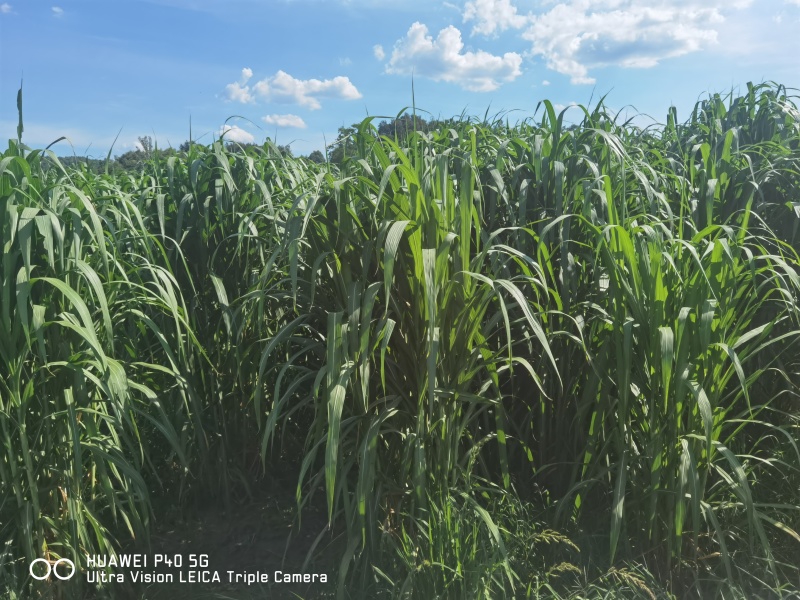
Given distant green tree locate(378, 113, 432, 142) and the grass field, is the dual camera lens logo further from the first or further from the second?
distant green tree locate(378, 113, 432, 142)

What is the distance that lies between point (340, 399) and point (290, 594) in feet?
2.29

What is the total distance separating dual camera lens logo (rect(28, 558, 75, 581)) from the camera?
1859mm

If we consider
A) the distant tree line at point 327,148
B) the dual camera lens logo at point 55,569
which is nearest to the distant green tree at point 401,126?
the distant tree line at point 327,148

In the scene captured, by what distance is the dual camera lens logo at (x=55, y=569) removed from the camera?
1.86m

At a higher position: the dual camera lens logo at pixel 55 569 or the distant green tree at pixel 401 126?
the distant green tree at pixel 401 126

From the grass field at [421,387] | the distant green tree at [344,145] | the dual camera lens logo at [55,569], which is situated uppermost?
the distant green tree at [344,145]

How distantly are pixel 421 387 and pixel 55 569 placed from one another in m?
1.04

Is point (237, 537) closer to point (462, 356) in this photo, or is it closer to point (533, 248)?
point (462, 356)

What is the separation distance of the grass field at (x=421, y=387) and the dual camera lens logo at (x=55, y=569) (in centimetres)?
3

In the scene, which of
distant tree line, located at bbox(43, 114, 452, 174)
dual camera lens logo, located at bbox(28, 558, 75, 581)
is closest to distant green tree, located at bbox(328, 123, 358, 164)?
distant tree line, located at bbox(43, 114, 452, 174)

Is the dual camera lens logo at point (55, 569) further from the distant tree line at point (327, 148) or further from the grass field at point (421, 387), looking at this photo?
the distant tree line at point (327, 148)

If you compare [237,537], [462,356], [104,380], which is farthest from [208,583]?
[462,356]

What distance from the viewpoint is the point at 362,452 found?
1.76m

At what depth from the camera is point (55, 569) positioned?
189 centimetres
